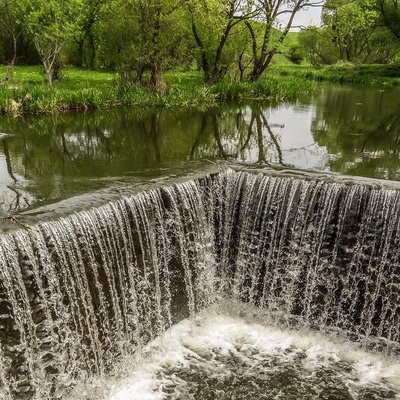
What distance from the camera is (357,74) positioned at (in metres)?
39.0

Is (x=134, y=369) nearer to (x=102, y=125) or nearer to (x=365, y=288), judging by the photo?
(x=365, y=288)

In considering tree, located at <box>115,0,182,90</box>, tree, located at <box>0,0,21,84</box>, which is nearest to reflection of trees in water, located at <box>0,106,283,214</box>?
tree, located at <box>0,0,21,84</box>

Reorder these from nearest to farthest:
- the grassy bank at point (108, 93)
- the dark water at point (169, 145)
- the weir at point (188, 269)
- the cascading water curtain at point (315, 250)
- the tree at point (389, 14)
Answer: the weir at point (188, 269) → the cascading water curtain at point (315, 250) → the dark water at point (169, 145) → the grassy bank at point (108, 93) → the tree at point (389, 14)

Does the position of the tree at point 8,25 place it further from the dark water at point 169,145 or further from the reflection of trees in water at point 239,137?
the reflection of trees in water at point 239,137

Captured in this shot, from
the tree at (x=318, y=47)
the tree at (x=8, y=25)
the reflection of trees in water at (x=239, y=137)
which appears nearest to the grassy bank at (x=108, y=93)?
the tree at (x=8, y=25)

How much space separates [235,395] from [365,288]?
2736mm

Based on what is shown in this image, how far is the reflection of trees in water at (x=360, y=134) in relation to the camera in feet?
32.4

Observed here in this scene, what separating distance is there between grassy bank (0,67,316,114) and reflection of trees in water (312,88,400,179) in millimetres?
2671

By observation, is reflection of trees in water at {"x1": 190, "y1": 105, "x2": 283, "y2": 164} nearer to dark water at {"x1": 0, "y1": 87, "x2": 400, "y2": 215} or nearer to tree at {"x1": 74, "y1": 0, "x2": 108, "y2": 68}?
dark water at {"x1": 0, "y1": 87, "x2": 400, "y2": 215}

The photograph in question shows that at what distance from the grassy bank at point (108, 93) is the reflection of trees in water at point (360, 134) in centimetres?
267

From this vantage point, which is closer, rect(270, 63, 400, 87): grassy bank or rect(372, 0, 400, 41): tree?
rect(270, 63, 400, 87): grassy bank

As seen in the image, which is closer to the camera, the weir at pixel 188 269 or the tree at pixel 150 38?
the weir at pixel 188 269

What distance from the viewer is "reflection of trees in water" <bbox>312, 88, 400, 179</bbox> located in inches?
389

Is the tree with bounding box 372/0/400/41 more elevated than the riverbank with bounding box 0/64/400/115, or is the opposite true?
the tree with bounding box 372/0/400/41
